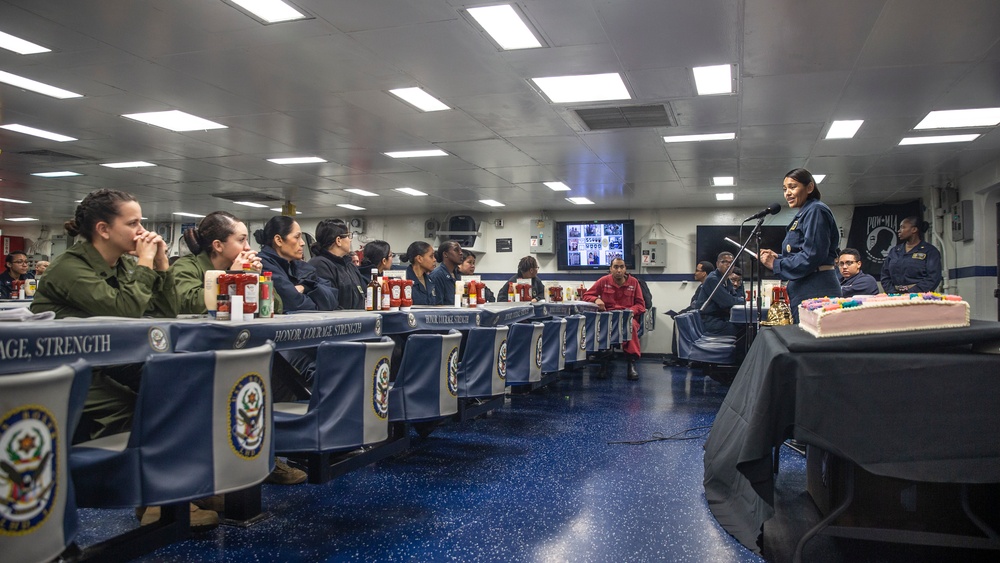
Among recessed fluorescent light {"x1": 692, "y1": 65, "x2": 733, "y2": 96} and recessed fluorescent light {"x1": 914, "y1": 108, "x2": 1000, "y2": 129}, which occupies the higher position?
recessed fluorescent light {"x1": 692, "y1": 65, "x2": 733, "y2": 96}


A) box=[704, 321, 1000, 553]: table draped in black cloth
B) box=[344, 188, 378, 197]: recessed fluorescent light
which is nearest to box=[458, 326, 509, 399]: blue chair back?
box=[704, 321, 1000, 553]: table draped in black cloth

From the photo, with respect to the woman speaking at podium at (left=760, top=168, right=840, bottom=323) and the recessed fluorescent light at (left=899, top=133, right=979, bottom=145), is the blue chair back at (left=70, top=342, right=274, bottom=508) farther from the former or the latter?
the recessed fluorescent light at (left=899, top=133, right=979, bottom=145)

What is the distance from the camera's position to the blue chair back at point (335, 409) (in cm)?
256

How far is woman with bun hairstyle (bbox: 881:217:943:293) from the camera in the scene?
7.52m

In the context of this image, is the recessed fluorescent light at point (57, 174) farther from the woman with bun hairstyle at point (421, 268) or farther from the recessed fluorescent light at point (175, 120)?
the woman with bun hairstyle at point (421, 268)

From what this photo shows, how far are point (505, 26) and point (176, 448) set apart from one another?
10.1 feet

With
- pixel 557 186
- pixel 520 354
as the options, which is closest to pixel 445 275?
pixel 520 354

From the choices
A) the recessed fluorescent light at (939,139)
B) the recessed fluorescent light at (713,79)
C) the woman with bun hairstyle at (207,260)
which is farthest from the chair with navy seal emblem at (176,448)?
the recessed fluorescent light at (939,139)

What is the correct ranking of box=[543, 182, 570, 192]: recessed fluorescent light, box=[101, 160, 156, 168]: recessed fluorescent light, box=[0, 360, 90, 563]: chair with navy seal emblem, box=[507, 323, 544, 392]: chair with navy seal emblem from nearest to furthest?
1. box=[0, 360, 90, 563]: chair with navy seal emblem
2. box=[507, 323, 544, 392]: chair with navy seal emblem
3. box=[101, 160, 156, 168]: recessed fluorescent light
4. box=[543, 182, 570, 192]: recessed fluorescent light

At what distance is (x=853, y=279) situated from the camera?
6508mm

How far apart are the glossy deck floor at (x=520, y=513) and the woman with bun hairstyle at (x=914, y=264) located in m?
4.65

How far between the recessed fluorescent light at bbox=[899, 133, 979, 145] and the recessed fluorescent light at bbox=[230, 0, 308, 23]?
5.83 m

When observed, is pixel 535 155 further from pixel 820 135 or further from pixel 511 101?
pixel 820 135

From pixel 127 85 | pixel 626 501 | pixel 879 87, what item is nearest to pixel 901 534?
pixel 626 501
